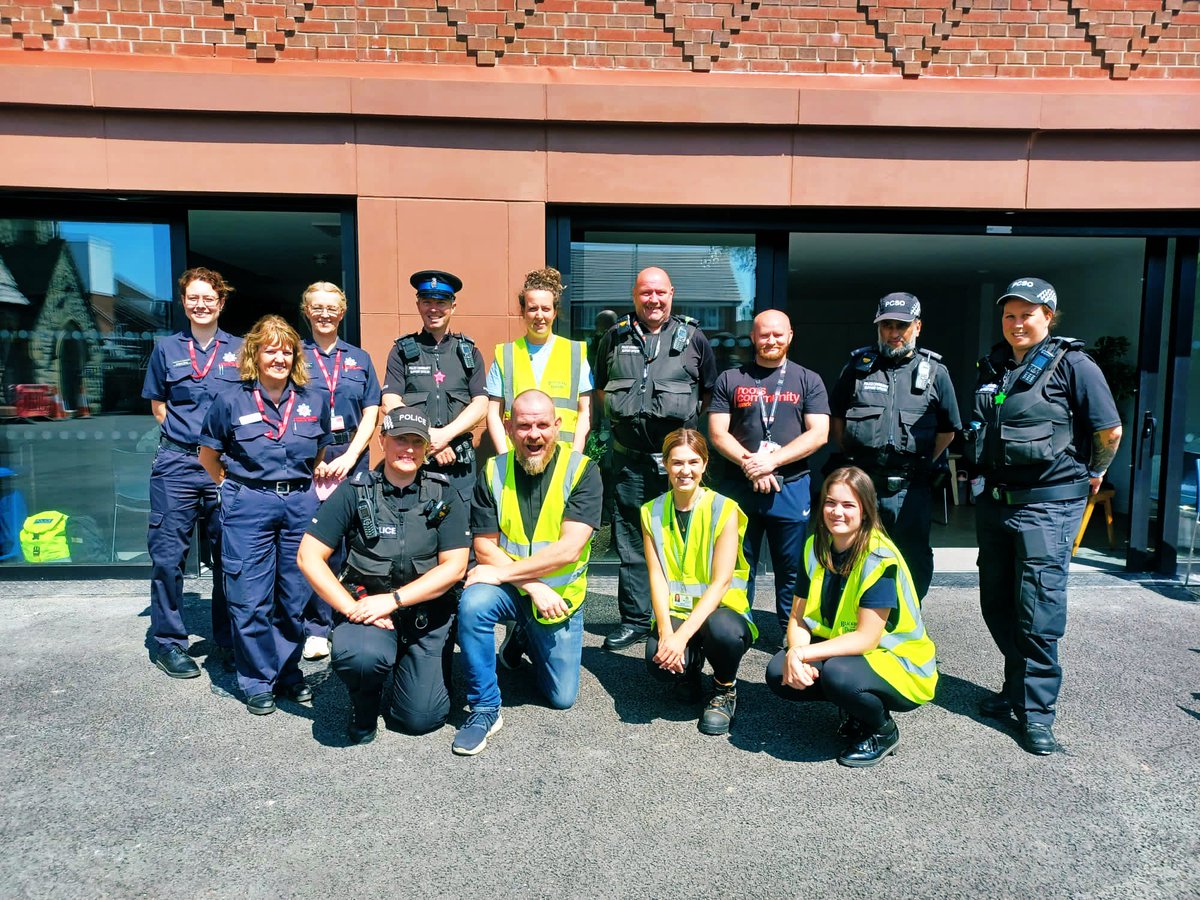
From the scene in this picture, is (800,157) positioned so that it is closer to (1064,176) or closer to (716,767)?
(1064,176)

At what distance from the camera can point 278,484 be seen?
3482 millimetres

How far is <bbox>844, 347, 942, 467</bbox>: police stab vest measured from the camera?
393 cm

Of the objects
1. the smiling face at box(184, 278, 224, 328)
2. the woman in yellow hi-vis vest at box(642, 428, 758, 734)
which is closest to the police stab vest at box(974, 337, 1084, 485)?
the woman in yellow hi-vis vest at box(642, 428, 758, 734)

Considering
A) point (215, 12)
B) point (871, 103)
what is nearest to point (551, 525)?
point (871, 103)

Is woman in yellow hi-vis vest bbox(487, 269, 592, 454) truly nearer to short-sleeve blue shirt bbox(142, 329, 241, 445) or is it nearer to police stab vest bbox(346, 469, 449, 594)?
police stab vest bbox(346, 469, 449, 594)

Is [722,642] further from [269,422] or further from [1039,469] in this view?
[269,422]

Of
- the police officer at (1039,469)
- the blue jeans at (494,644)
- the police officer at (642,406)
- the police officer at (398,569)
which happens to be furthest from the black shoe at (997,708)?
the police officer at (398,569)

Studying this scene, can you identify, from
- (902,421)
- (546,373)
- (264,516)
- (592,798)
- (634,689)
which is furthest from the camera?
(546,373)

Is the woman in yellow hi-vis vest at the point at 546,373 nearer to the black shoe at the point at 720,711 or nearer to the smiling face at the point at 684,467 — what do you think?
the smiling face at the point at 684,467

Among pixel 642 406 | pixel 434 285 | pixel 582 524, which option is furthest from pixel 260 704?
pixel 642 406

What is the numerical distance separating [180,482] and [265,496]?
Result: 0.81 m

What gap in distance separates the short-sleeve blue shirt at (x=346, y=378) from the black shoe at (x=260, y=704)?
4.64ft

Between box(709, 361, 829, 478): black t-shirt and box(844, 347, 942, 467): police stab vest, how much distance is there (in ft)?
0.73

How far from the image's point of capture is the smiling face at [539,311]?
4.15m
